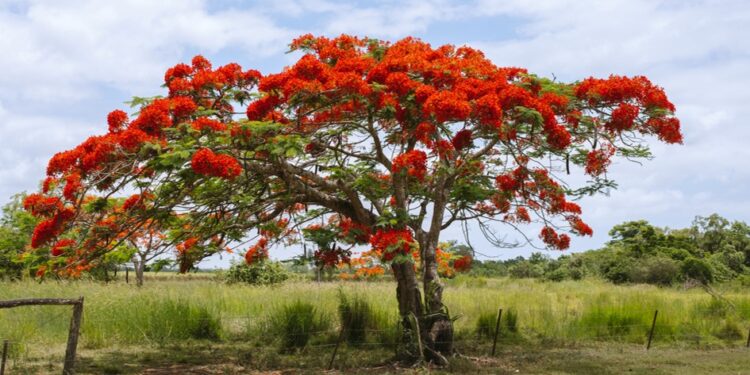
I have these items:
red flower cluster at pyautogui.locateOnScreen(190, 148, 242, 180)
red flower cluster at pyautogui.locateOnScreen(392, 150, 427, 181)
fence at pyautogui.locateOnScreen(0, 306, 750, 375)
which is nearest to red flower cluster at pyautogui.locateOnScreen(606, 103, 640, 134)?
red flower cluster at pyautogui.locateOnScreen(392, 150, 427, 181)

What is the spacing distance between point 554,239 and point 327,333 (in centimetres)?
449

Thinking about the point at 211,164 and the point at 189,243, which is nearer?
the point at 211,164

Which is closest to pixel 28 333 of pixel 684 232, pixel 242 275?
pixel 242 275

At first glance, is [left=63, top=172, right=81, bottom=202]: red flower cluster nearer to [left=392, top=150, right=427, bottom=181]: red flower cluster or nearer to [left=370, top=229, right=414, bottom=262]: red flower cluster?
[left=370, top=229, right=414, bottom=262]: red flower cluster

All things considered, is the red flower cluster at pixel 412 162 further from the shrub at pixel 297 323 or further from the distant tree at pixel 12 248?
the distant tree at pixel 12 248

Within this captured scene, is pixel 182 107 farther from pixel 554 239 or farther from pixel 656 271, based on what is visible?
pixel 656 271

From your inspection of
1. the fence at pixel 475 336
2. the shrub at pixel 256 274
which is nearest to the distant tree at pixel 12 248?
the shrub at pixel 256 274

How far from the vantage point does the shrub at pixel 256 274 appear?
24.8m

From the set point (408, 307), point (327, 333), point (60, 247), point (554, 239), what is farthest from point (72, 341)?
point (554, 239)

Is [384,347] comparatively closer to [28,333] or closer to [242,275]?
[28,333]

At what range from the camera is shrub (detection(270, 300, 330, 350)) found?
12.3m

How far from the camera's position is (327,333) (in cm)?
1301

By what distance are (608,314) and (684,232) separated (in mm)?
31849

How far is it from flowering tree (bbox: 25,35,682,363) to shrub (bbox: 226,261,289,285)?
13.3 meters
